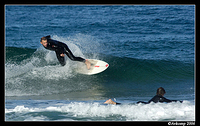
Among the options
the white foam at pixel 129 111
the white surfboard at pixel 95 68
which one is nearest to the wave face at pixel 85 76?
the white surfboard at pixel 95 68

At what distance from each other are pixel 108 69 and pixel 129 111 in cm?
526

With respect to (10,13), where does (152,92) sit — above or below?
below

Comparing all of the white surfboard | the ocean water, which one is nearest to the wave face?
the ocean water

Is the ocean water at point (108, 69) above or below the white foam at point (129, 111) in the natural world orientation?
above

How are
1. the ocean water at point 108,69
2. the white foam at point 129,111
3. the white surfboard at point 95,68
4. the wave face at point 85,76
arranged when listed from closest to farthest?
the white foam at point 129,111 → the ocean water at point 108,69 → the wave face at point 85,76 → the white surfboard at point 95,68

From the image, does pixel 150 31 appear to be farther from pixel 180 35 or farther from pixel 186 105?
pixel 186 105

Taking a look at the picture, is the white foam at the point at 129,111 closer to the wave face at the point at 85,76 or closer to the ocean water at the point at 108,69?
the ocean water at the point at 108,69

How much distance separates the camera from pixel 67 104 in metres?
6.97

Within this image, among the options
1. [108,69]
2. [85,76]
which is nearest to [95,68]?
Result: [85,76]

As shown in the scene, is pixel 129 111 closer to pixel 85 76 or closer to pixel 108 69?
pixel 85 76

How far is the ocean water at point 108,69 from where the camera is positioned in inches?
245
